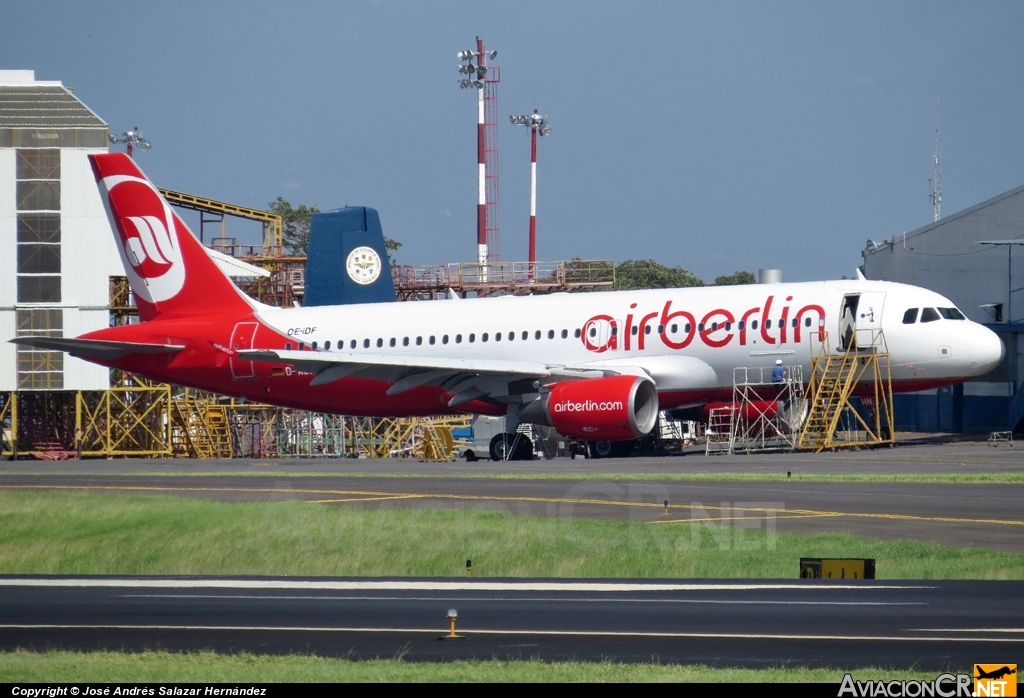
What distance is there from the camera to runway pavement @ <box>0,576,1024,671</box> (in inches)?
364

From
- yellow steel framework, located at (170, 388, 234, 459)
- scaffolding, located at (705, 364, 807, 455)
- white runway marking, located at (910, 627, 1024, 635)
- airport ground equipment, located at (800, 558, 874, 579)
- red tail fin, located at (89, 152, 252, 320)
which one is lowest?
yellow steel framework, located at (170, 388, 234, 459)

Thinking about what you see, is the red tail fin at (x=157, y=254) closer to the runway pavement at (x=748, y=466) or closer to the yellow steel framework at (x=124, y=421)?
the runway pavement at (x=748, y=466)

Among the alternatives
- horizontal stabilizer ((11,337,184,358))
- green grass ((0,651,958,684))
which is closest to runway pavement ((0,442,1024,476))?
horizontal stabilizer ((11,337,184,358))

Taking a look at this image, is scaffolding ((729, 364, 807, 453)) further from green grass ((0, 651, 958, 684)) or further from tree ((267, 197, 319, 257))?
tree ((267, 197, 319, 257))

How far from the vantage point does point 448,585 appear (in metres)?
13.4

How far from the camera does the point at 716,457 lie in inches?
1225

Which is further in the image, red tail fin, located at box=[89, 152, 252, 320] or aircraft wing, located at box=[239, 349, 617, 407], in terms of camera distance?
red tail fin, located at box=[89, 152, 252, 320]

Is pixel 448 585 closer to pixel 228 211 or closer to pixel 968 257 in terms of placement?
pixel 968 257

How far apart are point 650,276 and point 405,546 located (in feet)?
347

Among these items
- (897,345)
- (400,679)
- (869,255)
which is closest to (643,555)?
(400,679)

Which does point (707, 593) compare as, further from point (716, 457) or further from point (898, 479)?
point (716, 457)

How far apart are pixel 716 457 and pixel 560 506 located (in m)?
12.0

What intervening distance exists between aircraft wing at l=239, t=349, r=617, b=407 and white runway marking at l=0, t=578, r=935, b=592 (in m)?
19.7

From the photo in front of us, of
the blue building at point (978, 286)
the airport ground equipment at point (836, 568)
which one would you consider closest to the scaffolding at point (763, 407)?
the blue building at point (978, 286)
